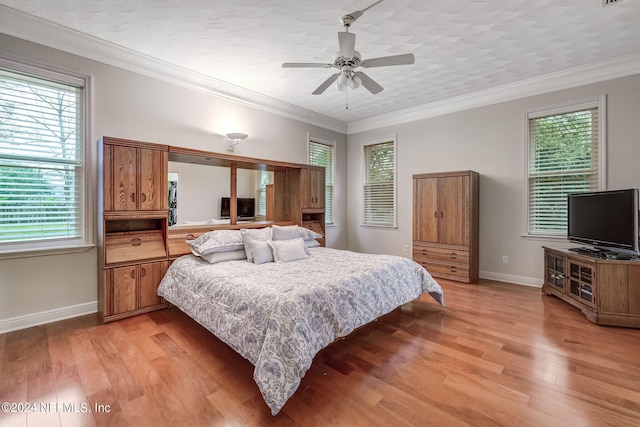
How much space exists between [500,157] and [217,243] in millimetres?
4361

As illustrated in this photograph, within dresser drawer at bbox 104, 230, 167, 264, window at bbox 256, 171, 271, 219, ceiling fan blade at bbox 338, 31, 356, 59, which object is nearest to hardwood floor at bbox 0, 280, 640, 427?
dresser drawer at bbox 104, 230, 167, 264

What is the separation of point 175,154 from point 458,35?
11.6ft

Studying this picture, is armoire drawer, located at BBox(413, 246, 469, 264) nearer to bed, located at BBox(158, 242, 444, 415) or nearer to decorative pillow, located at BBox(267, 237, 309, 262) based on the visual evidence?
bed, located at BBox(158, 242, 444, 415)

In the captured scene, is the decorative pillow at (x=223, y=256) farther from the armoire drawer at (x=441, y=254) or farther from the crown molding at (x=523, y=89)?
the crown molding at (x=523, y=89)

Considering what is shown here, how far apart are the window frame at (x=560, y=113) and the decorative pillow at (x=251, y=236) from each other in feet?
12.4

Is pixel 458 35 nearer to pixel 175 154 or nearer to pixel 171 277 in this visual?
pixel 175 154

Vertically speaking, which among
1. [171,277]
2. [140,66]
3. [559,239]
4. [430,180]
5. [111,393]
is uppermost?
[140,66]

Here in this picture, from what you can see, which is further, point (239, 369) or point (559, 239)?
point (559, 239)

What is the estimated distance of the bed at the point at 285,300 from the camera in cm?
173

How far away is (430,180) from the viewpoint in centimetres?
471

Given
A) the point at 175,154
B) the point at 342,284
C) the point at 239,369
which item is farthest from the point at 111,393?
the point at 175,154

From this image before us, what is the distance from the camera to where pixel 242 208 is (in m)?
4.34

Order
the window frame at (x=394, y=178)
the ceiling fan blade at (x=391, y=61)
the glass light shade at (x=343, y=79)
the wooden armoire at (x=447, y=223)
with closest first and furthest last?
the ceiling fan blade at (x=391, y=61) → the glass light shade at (x=343, y=79) → the wooden armoire at (x=447, y=223) → the window frame at (x=394, y=178)

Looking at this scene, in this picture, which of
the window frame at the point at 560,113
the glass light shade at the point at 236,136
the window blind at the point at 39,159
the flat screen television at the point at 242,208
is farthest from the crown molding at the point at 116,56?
the window frame at the point at 560,113
